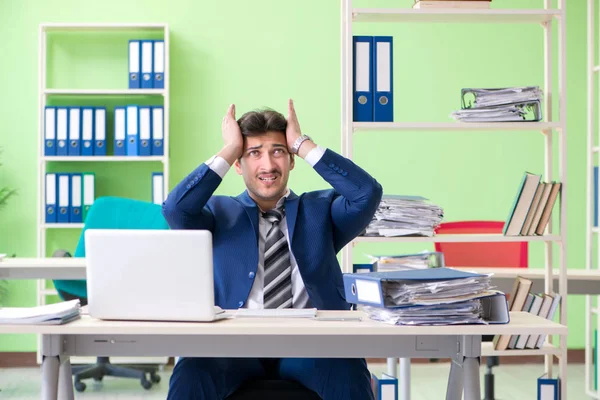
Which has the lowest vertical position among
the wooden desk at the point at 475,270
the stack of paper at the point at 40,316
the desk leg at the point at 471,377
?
the desk leg at the point at 471,377

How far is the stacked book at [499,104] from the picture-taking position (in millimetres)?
3156

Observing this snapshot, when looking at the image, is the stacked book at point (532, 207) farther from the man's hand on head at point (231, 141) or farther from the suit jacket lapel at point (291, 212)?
the man's hand on head at point (231, 141)

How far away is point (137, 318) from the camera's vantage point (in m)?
1.85

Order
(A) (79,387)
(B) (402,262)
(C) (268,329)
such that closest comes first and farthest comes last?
(C) (268,329)
(B) (402,262)
(A) (79,387)

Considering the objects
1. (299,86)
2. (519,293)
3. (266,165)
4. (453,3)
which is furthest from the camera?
(299,86)

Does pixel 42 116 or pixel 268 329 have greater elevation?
pixel 42 116

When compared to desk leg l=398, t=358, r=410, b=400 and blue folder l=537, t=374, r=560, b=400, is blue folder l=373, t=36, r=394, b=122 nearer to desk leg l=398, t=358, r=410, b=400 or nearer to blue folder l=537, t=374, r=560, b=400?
desk leg l=398, t=358, r=410, b=400

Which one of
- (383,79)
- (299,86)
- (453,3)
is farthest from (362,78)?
(299,86)

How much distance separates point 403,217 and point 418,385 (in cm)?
167

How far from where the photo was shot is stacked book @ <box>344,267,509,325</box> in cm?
182

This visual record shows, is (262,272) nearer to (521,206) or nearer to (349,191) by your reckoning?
(349,191)

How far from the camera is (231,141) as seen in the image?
95.7 inches

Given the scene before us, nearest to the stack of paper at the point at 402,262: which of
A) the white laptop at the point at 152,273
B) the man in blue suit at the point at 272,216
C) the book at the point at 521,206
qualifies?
the book at the point at 521,206

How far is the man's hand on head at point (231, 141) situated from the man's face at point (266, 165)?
0.13 feet
